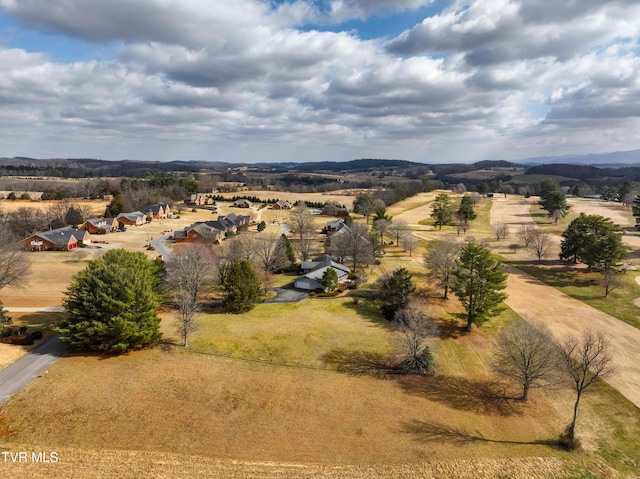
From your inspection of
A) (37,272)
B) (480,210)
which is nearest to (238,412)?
(37,272)

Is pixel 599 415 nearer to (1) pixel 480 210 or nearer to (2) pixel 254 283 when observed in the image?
(2) pixel 254 283

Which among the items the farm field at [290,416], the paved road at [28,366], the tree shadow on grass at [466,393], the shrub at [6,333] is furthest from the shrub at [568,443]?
the shrub at [6,333]

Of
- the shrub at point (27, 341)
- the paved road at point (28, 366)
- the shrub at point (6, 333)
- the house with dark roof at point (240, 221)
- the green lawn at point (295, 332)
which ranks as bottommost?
the green lawn at point (295, 332)

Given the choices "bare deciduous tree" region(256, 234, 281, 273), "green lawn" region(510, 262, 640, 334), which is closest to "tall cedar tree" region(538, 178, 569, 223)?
"green lawn" region(510, 262, 640, 334)

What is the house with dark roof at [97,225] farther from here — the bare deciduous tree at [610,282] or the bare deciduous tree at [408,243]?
the bare deciduous tree at [610,282]

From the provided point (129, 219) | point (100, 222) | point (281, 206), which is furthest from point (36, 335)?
point (281, 206)

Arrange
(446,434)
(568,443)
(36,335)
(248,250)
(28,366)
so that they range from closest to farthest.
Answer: (568,443) → (446,434) → (28,366) → (36,335) → (248,250)

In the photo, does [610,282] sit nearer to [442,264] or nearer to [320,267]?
[442,264]
